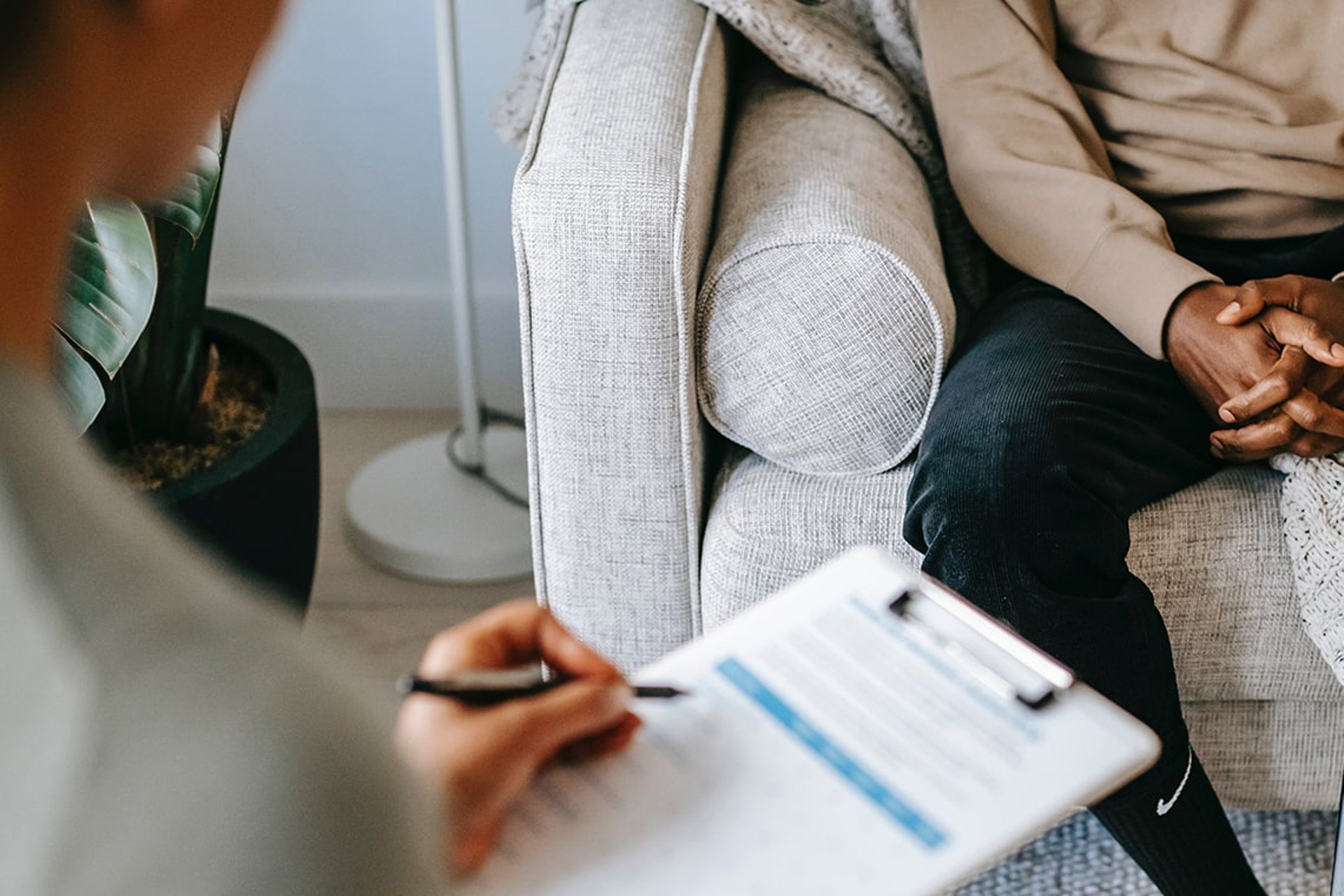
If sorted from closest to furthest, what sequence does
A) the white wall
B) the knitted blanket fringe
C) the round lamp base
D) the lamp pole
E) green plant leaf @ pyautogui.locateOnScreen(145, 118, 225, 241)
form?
the knitted blanket fringe → green plant leaf @ pyautogui.locateOnScreen(145, 118, 225, 241) → the lamp pole → the round lamp base → the white wall

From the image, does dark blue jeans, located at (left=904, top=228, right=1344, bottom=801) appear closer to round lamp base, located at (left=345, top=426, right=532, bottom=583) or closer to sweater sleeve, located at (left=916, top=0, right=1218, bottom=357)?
sweater sleeve, located at (left=916, top=0, right=1218, bottom=357)

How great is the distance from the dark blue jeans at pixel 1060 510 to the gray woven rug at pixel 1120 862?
0.82 ft

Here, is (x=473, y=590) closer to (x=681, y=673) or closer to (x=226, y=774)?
(x=681, y=673)

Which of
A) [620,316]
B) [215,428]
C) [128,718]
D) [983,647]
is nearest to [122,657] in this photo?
[128,718]

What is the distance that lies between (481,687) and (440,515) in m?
1.21

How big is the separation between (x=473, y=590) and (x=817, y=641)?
1094mm

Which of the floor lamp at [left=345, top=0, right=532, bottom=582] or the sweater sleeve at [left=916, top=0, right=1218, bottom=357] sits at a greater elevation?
the sweater sleeve at [left=916, top=0, right=1218, bottom=357]

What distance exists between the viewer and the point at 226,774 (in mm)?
310

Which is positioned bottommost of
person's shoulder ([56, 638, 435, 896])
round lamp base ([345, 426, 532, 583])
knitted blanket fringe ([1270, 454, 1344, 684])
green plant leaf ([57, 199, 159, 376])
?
round lamp base ([345, 426, 532, 583])

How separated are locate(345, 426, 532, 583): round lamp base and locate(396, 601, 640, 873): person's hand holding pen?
42.3 inches

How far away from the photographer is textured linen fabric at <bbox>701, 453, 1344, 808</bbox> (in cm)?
110

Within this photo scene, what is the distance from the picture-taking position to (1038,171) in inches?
49.8

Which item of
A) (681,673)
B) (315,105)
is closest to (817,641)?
(681,673)

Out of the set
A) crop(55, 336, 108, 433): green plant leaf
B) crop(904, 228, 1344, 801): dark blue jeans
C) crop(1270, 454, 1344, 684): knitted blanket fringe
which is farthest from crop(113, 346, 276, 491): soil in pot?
crop(1270, 454, 1344, 684): knitted blanket fringe
